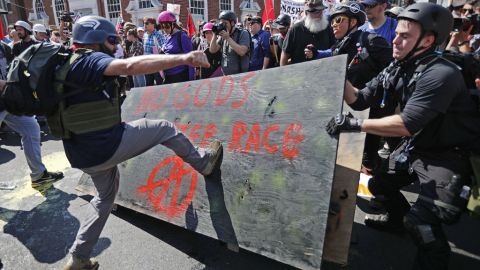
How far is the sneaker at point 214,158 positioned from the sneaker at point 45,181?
2.66m

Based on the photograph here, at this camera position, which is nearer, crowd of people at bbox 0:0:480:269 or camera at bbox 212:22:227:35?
crowd of people at bbox 0:0:480:269

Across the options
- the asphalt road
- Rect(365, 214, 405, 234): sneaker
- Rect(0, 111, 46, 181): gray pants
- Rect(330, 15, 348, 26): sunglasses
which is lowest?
the asphalt road

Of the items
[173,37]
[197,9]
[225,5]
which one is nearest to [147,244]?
[173,37]

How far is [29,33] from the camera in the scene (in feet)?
22.0

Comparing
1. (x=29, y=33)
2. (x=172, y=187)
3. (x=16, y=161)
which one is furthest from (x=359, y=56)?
(x=29, y=33)

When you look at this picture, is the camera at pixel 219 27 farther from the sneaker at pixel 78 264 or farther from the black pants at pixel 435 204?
the sneaker at pixel 78 264

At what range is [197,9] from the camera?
1036 inches

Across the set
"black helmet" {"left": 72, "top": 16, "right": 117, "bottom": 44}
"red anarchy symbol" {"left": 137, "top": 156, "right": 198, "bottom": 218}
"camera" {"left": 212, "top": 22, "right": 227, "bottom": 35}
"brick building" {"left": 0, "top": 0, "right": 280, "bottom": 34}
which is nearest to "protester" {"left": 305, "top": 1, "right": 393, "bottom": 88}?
"camera" {"left": 212, "top": 22, "right": 227, "bottom": 35}

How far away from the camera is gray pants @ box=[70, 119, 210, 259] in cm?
228

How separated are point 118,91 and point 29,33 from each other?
6054 mm

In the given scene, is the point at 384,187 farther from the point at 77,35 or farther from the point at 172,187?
the point at 77,35

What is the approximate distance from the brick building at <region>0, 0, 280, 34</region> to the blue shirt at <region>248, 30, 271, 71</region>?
70.9ft

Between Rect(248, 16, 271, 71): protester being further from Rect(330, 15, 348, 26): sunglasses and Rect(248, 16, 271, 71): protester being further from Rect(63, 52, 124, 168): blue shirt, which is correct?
Rect(63, 52, 124, 168): blue shirt

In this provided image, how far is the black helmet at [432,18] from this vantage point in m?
2.05
